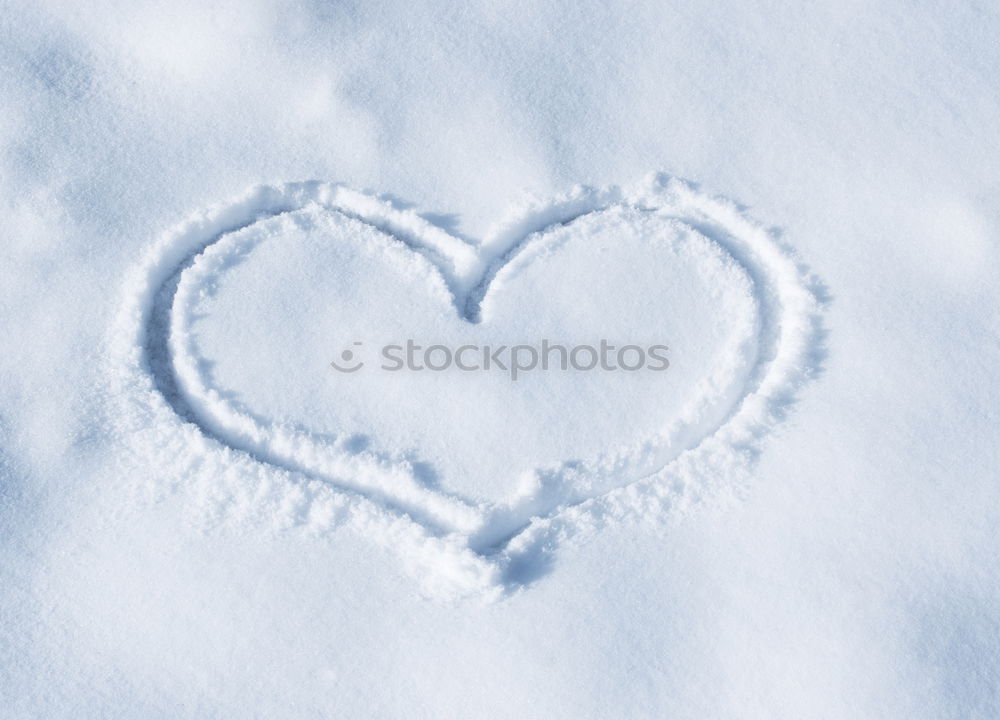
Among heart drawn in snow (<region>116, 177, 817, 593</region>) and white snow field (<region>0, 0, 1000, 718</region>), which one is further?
heart drawn in snow (<region>116, 177, 817, 593</region>)

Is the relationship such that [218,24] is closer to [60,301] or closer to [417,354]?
[60,301]

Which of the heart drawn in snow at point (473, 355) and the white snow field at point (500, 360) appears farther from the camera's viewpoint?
the heart drawn in snow at point (473, 355)

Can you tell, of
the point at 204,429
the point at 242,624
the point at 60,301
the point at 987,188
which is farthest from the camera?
Result: the point at 987,188

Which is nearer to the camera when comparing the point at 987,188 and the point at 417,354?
the point at 417,354

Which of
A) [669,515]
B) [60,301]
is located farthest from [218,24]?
[669,515]
